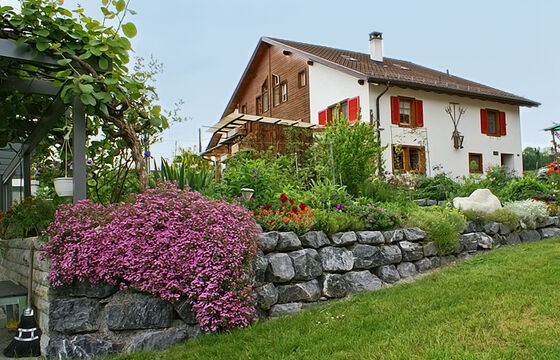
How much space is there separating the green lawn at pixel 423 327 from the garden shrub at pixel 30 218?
2.22 m

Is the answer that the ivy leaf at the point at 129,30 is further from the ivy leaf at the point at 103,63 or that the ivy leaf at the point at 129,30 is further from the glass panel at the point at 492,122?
the glass panel at the point at 492,122

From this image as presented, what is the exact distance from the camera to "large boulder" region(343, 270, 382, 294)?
5.55m

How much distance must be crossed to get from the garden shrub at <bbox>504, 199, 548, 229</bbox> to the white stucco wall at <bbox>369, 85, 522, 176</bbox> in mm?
6371

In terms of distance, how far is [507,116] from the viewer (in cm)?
1956

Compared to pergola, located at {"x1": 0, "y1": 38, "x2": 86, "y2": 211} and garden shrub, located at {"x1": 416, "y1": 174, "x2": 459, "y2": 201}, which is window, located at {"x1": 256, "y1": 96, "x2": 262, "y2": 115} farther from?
pergola, located at {"x1": 0, "y1": 38, "x2": 86, "y2": 211}

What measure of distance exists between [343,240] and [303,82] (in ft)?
44.6

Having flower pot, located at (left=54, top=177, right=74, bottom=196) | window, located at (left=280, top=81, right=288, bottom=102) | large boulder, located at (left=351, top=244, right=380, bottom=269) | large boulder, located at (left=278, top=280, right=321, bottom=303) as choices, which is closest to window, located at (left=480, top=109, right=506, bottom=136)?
window, located at (left=280, top=81, right=288, bottom=102)

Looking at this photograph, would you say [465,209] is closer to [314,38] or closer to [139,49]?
[139,49]

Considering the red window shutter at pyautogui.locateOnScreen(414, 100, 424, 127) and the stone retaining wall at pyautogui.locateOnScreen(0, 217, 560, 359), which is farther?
the red window shutter at pyautogui.locateOnScreen(414, 100, 424, 127)

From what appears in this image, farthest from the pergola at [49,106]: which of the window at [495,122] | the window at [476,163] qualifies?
the window at [495,122]

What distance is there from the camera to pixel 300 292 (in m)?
5.10

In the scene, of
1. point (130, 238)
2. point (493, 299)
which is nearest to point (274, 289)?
point (130, 238)

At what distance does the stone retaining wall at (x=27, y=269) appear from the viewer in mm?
4273

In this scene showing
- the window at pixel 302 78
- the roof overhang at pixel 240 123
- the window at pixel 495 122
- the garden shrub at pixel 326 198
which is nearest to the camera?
the garden shrub at pixel 326 198
